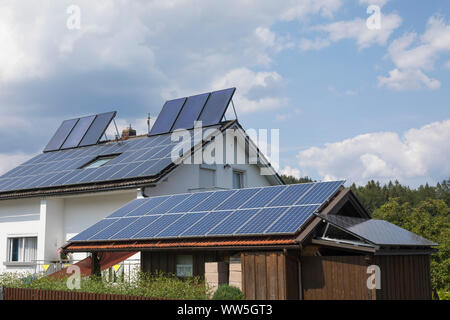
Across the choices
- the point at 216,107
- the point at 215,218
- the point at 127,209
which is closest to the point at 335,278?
the point at 215,218

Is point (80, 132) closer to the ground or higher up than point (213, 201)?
higher up

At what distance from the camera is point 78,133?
106ft

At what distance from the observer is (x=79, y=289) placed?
1429cm

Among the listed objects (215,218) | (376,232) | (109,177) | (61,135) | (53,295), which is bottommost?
(53,295)

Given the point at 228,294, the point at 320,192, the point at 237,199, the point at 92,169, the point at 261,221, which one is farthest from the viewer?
the point at 92,169

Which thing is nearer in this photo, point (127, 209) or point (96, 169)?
point (127, 209)

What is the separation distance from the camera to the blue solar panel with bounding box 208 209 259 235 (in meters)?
14.2

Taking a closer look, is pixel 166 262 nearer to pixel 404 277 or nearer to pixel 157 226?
pixel 157 226

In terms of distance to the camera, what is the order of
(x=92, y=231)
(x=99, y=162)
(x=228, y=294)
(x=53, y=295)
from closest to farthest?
(x=228, y=294), (x=53, y=295), (x=92, y=231), (x=99, y=162)

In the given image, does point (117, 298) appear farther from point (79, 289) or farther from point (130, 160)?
point (130, 160)

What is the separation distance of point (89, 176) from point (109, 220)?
612 centimetres

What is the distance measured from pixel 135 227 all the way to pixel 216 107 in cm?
1139

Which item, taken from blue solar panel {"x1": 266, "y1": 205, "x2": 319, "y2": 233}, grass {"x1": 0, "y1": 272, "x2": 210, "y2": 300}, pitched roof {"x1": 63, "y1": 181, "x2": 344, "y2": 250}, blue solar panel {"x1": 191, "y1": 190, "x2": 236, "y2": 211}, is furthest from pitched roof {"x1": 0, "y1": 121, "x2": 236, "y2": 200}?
blue solar panel {"x1": 266, "y1": 205, "x2": 319, "y2": 233}
